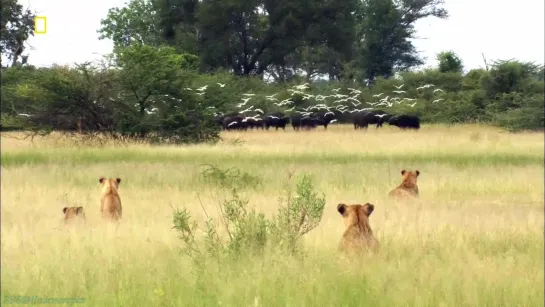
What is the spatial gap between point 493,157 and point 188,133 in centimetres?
833

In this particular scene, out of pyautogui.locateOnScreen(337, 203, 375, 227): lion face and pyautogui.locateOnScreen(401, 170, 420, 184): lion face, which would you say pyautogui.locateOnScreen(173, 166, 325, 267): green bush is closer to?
pyautogui.locateOnScreen(337, 203, 375, 227): lion face

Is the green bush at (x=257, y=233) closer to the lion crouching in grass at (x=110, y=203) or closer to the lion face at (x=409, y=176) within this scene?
the lion crouching in grass at (x=110, y=203)

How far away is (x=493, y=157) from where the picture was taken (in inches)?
642

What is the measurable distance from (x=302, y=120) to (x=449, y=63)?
12.0 metres

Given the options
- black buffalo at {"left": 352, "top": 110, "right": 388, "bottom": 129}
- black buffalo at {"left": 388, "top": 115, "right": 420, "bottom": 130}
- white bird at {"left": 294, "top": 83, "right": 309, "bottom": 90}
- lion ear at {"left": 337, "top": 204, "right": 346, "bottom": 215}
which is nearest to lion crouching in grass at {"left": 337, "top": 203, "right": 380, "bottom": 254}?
lion ear at {"left": 337, "top": 204, "right": 346, "bottom": 215}

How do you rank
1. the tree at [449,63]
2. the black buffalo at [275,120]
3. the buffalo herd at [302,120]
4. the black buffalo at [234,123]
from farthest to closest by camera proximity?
1. the tree at [449,63]
2. the black buffalo at [275,120]
3. the buffalo herd at [302,120]
4. the black buffalo at [234,123]

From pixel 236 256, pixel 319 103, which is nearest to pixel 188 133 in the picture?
pixel 236 256

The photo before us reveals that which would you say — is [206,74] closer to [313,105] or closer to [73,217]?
[73,217]

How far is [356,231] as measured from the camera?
250 inches

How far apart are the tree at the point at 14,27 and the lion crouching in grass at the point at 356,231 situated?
2737 mm

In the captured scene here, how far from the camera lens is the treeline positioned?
17766 mm

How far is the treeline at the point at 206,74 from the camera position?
17.8 metres

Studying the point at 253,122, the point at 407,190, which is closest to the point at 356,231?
the point at 407,190

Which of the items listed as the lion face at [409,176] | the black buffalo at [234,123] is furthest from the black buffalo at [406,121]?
the lion face at [409,176]
